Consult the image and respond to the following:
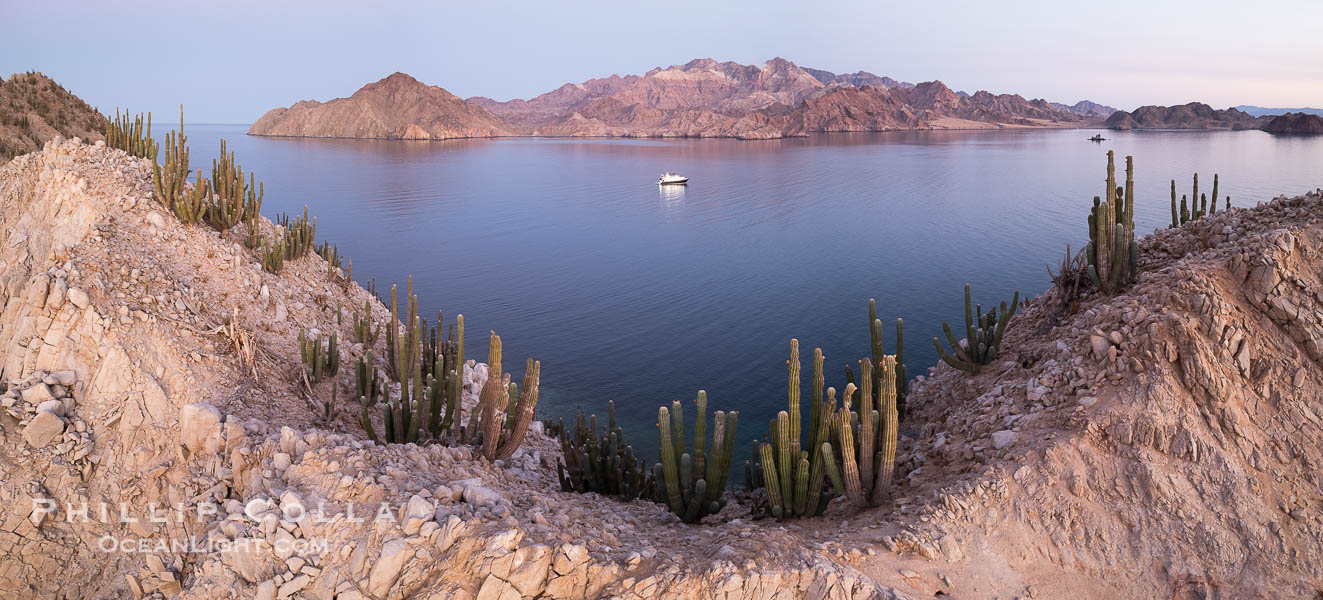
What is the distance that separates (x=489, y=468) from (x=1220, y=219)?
9.10 m

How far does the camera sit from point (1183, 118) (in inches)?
5797

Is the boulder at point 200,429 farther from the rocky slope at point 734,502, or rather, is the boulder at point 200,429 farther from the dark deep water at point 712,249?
the dark deep water at point 712,249

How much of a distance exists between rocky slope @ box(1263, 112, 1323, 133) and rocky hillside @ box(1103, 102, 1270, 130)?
29.9 meters

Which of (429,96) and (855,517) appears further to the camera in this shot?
(429,96)

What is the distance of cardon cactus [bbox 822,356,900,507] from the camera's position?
276 inches

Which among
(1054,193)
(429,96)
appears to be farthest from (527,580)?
(429,96)

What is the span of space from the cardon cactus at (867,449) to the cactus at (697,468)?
3.17 feet

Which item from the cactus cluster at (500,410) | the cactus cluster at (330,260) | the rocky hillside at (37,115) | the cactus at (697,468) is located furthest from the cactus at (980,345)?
the rocky hillside at (37,115)

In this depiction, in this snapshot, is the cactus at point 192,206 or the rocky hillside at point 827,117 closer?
the cactus at point 192,206

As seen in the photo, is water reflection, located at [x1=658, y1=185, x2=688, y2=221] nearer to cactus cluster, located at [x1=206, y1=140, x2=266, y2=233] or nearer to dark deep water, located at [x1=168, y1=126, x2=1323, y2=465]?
dark deep water, located at [x1=168, y1=126, x2=1323, y2=465]

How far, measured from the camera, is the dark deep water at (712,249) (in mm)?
16859

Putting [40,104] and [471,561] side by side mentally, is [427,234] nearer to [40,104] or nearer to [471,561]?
[40,104]

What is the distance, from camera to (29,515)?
6.67 metres

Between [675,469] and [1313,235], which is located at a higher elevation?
[1313,235]
